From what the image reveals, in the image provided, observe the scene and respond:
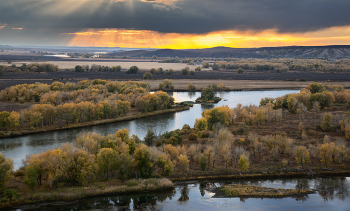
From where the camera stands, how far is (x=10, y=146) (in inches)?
1515

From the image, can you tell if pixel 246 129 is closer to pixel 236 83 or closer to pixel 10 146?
pixel 10 146

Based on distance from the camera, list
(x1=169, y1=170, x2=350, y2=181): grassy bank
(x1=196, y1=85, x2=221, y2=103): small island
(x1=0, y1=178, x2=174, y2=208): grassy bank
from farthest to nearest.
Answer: (x1=196, y1=85, x2=221, y2=103): small island
(x1=169, y1=170, x2=350, y2=181): grassy bank
(x1=0, y1=178, x2=174, y2=208): grassy bank

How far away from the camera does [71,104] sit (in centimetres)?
5078

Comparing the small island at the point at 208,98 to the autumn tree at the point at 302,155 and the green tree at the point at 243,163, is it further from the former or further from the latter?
the green tree at the point at 243,163

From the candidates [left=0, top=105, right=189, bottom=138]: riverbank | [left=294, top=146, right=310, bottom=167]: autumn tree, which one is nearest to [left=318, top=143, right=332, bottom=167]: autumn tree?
[left=294, top=146, right=310, bottom=167]: autumn tree

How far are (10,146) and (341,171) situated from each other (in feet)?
142

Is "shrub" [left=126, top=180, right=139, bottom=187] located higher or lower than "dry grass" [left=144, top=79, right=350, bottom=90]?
lower

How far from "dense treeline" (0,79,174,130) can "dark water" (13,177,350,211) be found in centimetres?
2638

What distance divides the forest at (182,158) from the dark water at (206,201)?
216 cm

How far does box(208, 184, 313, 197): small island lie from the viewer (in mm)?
27453

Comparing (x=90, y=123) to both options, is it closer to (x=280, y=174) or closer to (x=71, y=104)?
(x=71, y=104)

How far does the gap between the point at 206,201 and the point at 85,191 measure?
11681 millimetres

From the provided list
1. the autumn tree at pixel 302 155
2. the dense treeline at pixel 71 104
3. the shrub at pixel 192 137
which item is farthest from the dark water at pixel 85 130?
the autumn tree at pixel 302 155

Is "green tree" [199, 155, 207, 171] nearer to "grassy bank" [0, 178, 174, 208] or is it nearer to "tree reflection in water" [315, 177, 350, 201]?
"grassy bank" [0, 178, 174, 208]
